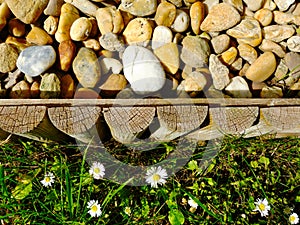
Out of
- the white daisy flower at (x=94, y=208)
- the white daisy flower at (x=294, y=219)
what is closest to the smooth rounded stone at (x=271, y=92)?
the white daisy flower at (x=294, y=219)

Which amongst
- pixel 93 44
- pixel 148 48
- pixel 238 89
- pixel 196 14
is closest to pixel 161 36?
pixel 148 48

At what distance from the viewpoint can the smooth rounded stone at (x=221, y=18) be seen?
2082 mm

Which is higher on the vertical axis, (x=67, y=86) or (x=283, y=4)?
(x=283, y=4)

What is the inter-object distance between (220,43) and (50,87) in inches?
29.7

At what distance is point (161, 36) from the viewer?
205 centimetres

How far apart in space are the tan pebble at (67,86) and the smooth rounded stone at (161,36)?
0.38 metres

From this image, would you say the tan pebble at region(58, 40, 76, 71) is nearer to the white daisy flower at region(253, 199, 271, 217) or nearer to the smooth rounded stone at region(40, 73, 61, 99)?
the smooth rounded stone at region(40, 73, 61, 99)

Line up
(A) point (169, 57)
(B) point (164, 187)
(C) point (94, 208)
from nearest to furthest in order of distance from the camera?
(C) point (94, 208), (B) point (164, 187), (A) point (169, 57)

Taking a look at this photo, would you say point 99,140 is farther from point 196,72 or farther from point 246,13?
point 246,13

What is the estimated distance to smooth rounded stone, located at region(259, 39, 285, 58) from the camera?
6.95 feet

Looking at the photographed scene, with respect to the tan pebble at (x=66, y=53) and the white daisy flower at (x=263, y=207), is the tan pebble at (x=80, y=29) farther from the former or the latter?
the white daisy flower at (x=263, y=207)

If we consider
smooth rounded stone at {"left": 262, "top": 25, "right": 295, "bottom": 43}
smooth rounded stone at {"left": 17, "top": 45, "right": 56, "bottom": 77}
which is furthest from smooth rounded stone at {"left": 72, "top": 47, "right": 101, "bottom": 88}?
smooth rounded stone at {"left": 262, "top": 25, "right": 295, "bottom": 43}

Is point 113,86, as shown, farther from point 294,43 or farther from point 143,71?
point 294,43

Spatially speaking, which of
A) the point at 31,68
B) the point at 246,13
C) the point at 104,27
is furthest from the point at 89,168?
the point at 246,13
